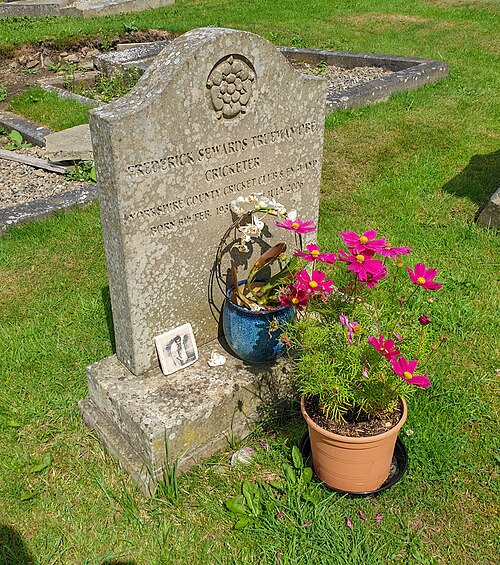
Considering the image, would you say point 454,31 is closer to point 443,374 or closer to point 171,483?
point 443,374

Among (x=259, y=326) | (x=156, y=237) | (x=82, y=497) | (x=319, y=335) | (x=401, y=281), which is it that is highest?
(x=156, y=237)

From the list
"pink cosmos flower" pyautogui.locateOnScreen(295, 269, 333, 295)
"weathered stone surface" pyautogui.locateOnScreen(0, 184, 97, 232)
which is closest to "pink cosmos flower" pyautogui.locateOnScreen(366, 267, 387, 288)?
"pink cosmos flower" pyautogui.locateOnScreen(295, 269, 333, 295)

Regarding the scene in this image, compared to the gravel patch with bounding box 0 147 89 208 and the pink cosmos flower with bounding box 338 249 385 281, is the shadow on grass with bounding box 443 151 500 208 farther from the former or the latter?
the gravel patch with bounding box 0 147 89 208

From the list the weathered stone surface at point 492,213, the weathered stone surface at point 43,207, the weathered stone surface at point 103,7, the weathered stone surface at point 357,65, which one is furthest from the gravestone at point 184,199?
the weathered stone surface at point 103,7

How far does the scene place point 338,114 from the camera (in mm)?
7238

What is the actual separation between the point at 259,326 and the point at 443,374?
47.3 inches

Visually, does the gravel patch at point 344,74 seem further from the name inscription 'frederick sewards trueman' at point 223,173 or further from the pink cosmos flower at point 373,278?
the pink cosmos flower at point 373,278

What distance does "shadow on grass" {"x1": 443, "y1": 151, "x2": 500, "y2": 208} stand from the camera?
547 centimetres

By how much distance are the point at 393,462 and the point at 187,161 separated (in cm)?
178

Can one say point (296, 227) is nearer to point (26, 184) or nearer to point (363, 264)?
point (363, 264)

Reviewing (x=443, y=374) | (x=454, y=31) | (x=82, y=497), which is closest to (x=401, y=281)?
(x=443, y=374)

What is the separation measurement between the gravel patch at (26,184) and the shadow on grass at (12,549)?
12.6ft

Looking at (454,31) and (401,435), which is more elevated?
(454,31)

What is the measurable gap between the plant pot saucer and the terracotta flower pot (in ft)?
0.07
